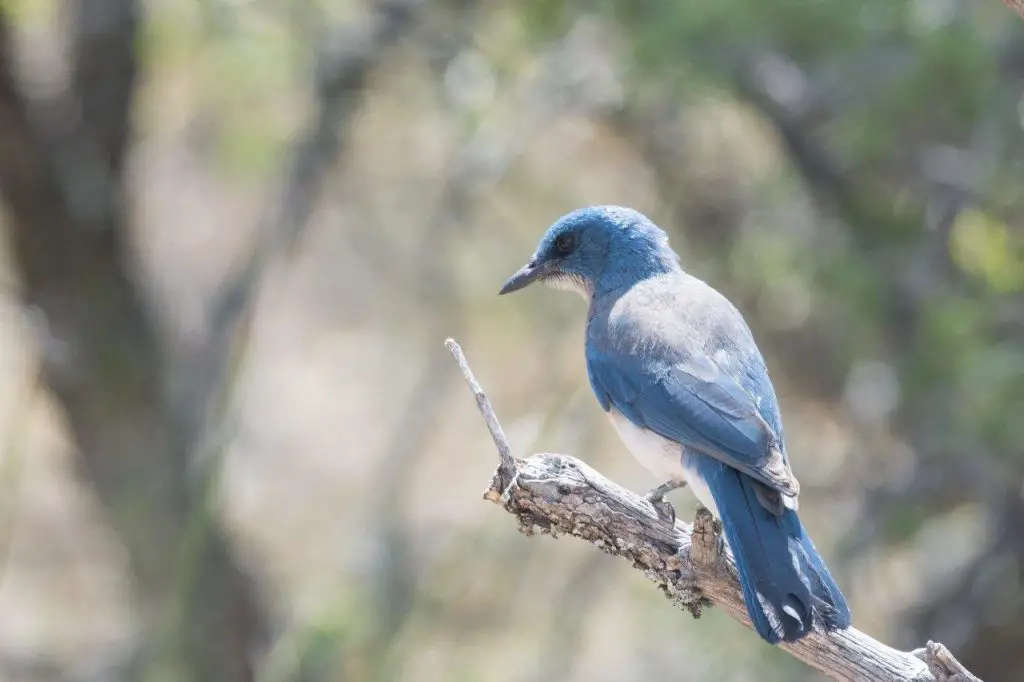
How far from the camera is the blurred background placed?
5691 millimetres

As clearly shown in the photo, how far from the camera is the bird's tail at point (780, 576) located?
301 centimetres

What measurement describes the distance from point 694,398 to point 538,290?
16.1 ft

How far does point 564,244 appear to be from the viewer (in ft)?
15.0

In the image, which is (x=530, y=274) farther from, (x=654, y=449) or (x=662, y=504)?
(x=662, y=504)

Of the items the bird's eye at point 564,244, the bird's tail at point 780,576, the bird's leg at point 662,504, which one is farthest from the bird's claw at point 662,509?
the bird's eye at point 564,244

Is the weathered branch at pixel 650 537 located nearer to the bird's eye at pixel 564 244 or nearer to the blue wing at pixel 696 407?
the blue wing at pixel 696 407

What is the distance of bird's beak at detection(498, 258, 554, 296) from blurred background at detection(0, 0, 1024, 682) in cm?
152

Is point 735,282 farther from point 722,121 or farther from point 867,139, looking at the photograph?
point 867,139

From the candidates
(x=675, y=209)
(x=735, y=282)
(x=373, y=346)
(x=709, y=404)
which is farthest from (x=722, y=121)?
(x=373, y=346)

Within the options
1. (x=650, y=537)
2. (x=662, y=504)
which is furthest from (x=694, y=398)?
(x=650, y=537)

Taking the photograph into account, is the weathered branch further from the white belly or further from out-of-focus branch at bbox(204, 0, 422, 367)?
out-of-focus branch at bbox(204, 0, 422, 367)

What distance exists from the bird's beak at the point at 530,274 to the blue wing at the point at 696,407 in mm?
397

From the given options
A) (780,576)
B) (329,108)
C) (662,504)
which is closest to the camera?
(780,576)

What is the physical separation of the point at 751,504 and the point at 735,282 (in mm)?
3883
